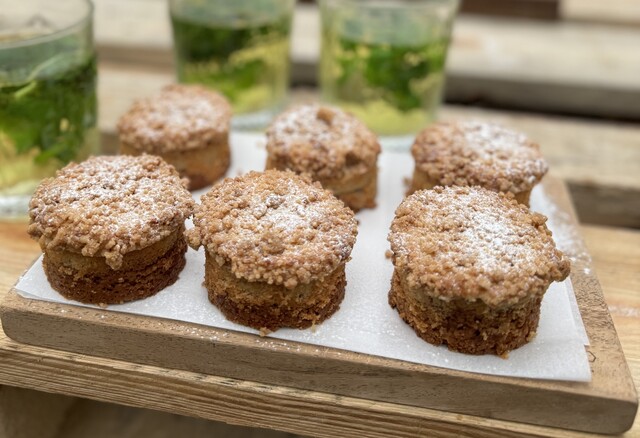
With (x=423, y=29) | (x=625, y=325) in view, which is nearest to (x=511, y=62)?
(x=423, y=29)

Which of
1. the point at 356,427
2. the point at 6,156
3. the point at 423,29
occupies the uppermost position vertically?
the point at 423,29

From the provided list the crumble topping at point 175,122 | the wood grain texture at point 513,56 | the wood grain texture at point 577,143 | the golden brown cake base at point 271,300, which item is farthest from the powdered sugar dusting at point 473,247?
the wood grain texture at point 513,56

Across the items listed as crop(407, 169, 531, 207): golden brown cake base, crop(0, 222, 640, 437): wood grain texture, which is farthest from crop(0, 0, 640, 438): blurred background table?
crop(407, 169, 531, 207): golden brown cake base

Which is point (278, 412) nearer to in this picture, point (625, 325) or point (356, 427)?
point (356, 427)

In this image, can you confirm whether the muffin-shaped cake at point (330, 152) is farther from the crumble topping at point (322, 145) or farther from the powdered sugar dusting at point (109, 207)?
the powdered sugar dusting at point (109, 207)

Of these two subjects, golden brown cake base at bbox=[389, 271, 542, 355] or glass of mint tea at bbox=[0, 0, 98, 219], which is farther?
glass of mint tea at bbox=[0, 0, 98, 219]

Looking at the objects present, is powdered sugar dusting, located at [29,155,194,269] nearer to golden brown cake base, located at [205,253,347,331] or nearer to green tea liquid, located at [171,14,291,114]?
golden brown cake base, located at [205,253,347,331]
